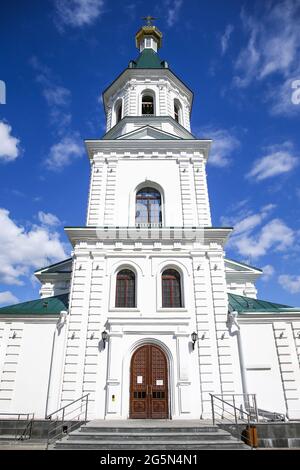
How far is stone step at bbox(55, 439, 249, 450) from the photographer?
9117 millimetres

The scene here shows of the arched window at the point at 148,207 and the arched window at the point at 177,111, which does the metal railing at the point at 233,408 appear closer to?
the arched window at the point at 148,207

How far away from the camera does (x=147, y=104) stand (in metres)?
23.1

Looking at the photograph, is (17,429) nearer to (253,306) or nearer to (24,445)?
(24,445)

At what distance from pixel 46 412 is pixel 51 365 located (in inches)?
72.2

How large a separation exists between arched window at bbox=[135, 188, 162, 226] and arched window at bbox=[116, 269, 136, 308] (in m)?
3.17

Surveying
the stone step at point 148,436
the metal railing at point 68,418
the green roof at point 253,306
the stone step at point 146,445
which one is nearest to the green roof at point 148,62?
the green roof at point 253,306

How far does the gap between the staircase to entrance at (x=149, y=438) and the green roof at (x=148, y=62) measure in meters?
23.1

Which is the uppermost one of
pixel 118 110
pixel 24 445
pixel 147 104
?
pixel 118 110

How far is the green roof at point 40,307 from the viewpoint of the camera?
1531cm

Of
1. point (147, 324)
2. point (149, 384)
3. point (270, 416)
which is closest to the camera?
point (270, 416)

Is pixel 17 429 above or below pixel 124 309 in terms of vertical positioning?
below

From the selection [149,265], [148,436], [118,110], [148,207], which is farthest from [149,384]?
[118,110]

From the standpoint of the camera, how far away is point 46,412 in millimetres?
13375

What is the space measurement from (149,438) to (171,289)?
24.7 ft
